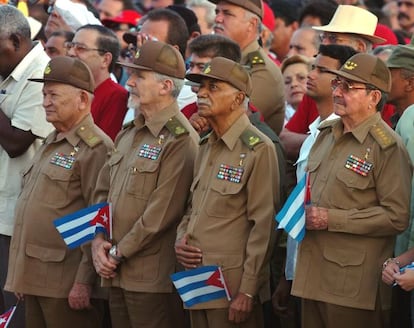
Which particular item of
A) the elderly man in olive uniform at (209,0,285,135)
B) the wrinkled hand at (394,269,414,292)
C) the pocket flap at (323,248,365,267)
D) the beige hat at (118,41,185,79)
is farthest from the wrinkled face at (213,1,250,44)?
the wrinkled hand at (394,269,414,292)

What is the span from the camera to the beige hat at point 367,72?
20.8 ft

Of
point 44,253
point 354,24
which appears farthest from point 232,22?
point 44,253

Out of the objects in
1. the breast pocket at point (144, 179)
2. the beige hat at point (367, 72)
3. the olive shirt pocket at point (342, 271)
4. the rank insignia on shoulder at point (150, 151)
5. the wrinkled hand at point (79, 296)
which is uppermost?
the beige hat at point (367, 72)

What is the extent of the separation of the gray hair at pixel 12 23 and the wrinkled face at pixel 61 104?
0.83 m

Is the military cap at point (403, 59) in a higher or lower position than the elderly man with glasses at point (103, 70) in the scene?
higher

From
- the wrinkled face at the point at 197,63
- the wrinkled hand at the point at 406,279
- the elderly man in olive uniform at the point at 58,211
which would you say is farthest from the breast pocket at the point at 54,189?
the wrinkled hand at the point at 406,279

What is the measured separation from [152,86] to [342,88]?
52.4 inches

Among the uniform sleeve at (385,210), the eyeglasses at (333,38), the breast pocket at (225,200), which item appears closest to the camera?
the uniform sleeve at (385,210)

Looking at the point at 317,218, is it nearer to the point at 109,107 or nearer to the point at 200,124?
the point at 200,124

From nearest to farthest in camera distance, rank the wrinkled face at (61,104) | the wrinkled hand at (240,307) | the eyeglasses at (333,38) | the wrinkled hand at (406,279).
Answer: the wrinkled hand at (406,279) < the wrinkled hand at (240,307) < the wrinkled face at (61,104) < the eyeglasses at (333,38)

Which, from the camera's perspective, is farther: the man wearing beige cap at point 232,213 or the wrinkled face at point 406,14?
the wrinkled face at point 406,14

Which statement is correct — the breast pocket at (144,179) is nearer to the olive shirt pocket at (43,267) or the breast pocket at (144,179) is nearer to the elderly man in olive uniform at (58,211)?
the elderly man in olive uniform at (58,211)

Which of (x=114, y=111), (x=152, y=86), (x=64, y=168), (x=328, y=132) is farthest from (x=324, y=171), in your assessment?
(x=114, y=111)

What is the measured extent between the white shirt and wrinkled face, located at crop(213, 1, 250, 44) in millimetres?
1349
